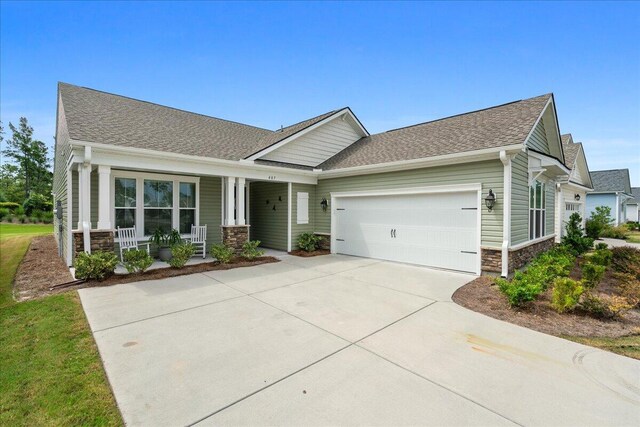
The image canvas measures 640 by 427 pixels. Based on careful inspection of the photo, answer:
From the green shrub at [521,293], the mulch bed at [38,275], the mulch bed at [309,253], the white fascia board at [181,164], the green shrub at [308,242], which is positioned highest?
the white fascia board at [181,164]

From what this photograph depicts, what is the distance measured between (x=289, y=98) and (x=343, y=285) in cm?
1287

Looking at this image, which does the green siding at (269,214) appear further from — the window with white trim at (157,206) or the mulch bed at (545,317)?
the mulch bed at (545,317)

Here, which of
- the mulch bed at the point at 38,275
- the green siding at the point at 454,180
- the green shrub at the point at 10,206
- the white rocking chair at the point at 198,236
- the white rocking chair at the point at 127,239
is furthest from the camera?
the green shrub at the point at 10,206

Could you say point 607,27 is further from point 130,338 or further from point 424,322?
point 130,338

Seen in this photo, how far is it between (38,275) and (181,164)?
452 centimetres

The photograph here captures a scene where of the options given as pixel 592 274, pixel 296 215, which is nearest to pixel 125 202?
pixel 296 215

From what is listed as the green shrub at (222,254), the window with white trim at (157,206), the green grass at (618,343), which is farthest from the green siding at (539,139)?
the window with white trim at (157,206)

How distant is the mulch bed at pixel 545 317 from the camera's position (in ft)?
13.8

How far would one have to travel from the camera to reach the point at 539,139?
9461mm

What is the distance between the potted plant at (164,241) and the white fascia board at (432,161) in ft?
18.4

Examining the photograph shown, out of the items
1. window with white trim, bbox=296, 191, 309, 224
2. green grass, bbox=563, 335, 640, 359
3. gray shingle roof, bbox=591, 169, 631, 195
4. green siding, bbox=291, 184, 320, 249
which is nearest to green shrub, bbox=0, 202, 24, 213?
green siding, bbox=291, 184, 320, 249

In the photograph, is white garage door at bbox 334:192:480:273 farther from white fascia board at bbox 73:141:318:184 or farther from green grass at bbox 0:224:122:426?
green grass at bbox 0:224:122:426

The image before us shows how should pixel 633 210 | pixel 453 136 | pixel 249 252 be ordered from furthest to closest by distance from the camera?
pixel 633 210
pixel 249 252
pixel 453 136

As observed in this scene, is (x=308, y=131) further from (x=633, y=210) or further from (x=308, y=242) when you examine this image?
(x=633, y=210)
